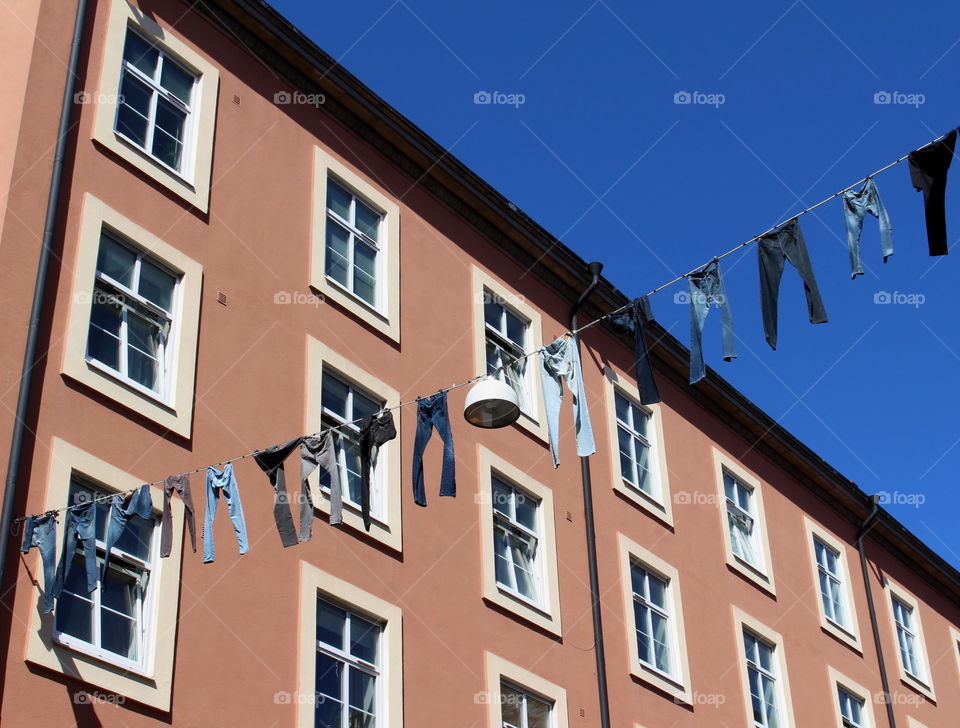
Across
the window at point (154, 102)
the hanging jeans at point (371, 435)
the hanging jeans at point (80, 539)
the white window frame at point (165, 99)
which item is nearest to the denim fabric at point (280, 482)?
the hanging jeans at point (371, 435)

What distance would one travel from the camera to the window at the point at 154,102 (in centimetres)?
1864

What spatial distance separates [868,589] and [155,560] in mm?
19633

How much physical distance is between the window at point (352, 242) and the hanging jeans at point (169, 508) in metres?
5.78

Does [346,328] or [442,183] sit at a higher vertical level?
[442,183]

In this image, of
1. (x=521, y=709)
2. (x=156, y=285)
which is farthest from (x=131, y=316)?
(x=521, y=709)

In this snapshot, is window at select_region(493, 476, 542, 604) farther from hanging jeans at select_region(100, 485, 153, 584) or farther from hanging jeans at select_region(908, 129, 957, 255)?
hanging jeans at select_region(908, 129, 957, 255)

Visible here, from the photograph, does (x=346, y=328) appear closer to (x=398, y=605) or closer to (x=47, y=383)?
(x=398, y=605)

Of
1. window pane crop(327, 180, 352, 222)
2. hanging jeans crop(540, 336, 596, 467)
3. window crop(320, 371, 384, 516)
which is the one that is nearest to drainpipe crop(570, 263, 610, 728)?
window crop(320, 371, 384, 516)

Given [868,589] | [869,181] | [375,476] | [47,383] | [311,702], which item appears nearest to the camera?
[869,181]

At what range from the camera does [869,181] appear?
1385 cm

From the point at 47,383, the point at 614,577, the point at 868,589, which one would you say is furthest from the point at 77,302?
the point at 868,589

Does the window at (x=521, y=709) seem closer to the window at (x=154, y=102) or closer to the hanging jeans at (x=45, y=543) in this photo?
the hanging jeans at (x=45, y=543)

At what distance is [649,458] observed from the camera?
26.2 m

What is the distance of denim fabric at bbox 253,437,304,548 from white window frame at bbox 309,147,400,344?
5.26 metres
